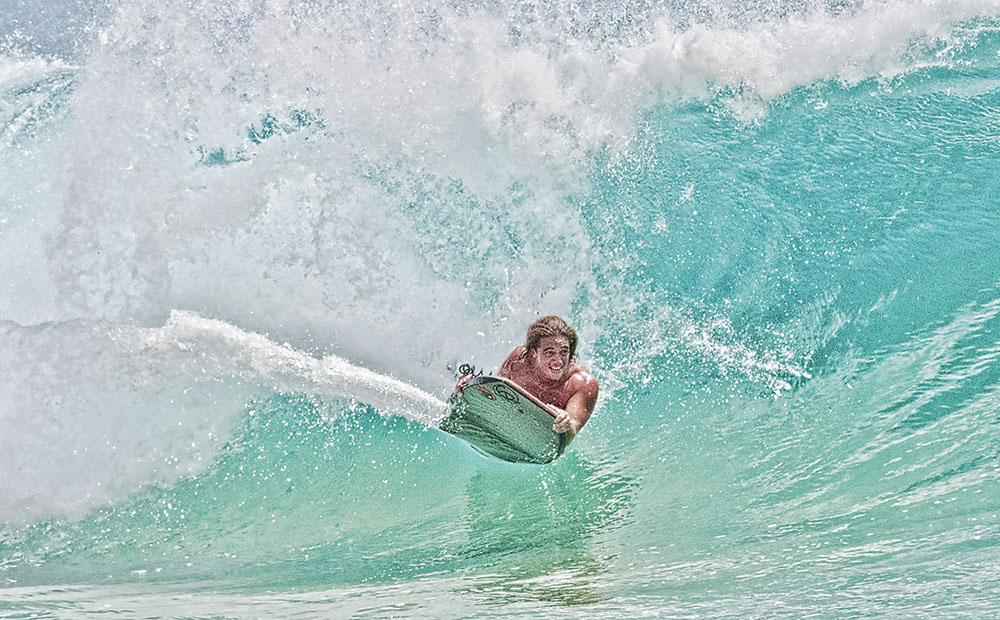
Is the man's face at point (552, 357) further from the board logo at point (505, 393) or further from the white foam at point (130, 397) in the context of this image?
the white foam at point (130, 397)

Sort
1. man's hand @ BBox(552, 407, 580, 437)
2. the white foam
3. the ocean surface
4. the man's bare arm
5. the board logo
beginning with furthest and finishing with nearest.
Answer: the white foam < the ocean surface < the man's bare arm < man's hand @ BBox(552, 407, 580, 437) < the board logo

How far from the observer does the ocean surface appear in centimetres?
625

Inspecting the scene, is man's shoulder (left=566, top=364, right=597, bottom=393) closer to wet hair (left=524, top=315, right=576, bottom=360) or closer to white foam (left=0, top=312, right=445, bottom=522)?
wet hair (left=524, top=315, right=576, bottom=360)

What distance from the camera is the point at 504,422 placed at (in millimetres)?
6180

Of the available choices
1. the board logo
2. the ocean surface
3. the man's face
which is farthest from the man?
the ocean surface

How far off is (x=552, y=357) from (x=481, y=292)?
2106mm

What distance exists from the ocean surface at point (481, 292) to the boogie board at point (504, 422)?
439mm

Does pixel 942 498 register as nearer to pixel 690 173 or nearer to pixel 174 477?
pixel 690 173

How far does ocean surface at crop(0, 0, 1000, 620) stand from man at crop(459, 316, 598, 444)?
81 cm

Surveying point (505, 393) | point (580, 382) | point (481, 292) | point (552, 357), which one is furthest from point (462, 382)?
point (481, 292)

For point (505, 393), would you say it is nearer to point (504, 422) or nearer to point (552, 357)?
point (504, 422)

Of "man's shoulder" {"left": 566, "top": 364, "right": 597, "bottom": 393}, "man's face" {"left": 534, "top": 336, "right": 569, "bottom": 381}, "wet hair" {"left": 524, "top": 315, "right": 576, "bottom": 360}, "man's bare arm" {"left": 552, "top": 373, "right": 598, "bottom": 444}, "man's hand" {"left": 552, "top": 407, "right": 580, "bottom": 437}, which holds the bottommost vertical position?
"man's hand" {"left": 552, "top": 407, "right": 580, "bottom": 437}

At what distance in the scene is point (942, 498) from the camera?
6.16m

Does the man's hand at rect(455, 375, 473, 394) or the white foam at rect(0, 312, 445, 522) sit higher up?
the white foam at rect(0, 312, 445, 522)
